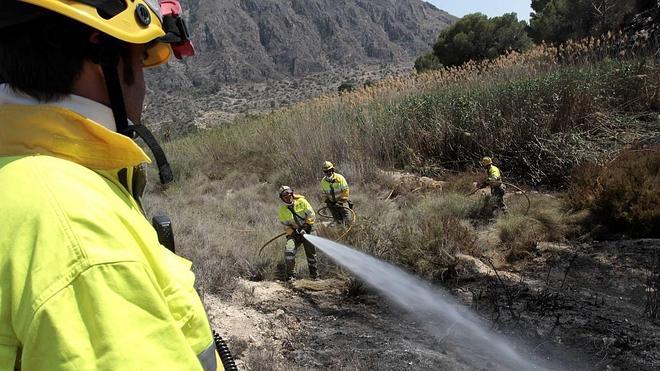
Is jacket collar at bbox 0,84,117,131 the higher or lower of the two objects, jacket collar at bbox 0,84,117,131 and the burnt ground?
the higher

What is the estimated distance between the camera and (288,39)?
99.1m

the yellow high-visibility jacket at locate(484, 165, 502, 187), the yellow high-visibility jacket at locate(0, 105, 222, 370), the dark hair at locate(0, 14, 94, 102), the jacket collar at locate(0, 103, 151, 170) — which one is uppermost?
the dark hair at locate(0, 14, 94, 102)

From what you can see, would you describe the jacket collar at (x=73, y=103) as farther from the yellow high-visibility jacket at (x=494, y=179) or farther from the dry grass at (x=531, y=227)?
the yellow high-visibility jacket at (x=494, y=179)

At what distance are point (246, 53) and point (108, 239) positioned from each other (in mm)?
95956

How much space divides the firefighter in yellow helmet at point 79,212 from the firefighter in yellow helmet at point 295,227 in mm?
5495

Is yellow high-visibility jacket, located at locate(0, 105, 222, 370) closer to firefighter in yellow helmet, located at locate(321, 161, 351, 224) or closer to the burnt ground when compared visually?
the burnt ground

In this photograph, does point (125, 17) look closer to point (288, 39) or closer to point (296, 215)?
point (296, 215)

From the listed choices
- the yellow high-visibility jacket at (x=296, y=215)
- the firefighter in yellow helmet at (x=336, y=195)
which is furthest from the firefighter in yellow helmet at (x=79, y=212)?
the firefighter in yellow helmet at (x=336, y=195)

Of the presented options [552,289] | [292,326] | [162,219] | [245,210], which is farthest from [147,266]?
[245,210]

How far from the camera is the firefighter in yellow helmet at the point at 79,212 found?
717 millimetres

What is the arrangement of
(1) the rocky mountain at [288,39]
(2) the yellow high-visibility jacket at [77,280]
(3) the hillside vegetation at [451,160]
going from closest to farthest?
(2) the yellow high-visibility jacket at [77,280], (3) the hillside vegetation at [451,160], (1) the rocky mountain at [288,39]

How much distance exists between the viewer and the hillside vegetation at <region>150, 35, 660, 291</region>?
6.64m

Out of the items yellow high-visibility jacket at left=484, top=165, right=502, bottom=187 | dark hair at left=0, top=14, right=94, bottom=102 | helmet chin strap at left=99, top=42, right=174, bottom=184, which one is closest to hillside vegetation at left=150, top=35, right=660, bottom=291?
yellow high-visibility jacket at left=484, top=165, right=502, bottom=187

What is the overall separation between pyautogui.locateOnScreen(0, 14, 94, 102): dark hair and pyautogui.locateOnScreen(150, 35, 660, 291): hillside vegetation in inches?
197
